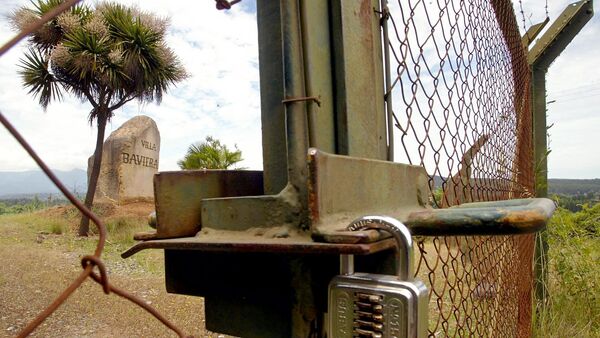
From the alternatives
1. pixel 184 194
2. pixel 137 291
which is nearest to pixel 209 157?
pixel 137 291

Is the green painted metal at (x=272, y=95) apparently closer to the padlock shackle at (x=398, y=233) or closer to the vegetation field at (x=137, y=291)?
the padlock shackle at (x=398, y=233)

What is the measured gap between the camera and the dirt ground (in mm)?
3707

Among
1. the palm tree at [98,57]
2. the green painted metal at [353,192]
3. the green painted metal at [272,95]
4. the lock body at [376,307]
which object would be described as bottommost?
the lock body at [376,307]

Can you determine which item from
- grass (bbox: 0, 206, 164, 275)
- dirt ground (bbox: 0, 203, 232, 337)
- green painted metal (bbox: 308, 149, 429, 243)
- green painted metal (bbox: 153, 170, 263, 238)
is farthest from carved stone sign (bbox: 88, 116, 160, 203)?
green painted metal (bbox: 308, 149, 429, 243)

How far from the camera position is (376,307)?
1.65ft

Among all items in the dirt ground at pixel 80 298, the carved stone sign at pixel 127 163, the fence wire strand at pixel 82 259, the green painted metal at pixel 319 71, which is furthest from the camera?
the carved stone sign at pixel 127 163

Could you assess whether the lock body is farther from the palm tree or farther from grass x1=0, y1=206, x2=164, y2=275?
the palm tree

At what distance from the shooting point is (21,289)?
495cm

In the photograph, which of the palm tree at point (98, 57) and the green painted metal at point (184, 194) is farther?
the palm tree at point (98, 57)

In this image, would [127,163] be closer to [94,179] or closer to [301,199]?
[94,179]

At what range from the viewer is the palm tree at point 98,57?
10859 mm

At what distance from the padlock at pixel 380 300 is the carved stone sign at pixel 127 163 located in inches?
501

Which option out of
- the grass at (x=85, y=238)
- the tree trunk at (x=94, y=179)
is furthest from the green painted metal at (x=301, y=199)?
the tree trunk at (x=94, y=179)

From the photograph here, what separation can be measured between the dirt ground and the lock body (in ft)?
10.3
